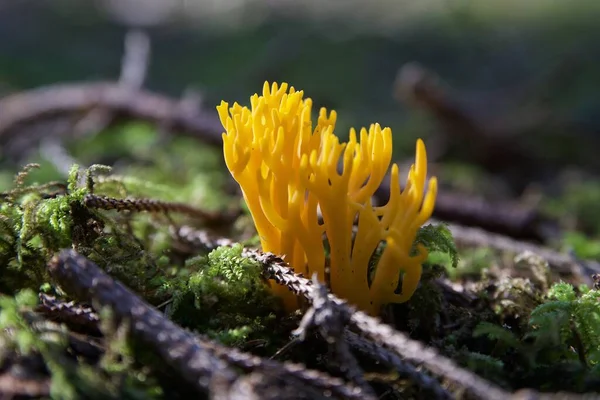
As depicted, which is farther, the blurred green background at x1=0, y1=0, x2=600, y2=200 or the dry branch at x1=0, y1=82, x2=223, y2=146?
the blurred green background at x1=0, y1=0, x2=600, y2=200

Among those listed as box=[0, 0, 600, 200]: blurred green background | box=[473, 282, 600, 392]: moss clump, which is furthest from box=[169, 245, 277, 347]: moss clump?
box=[0, 0, 600, 200]: blurred green background

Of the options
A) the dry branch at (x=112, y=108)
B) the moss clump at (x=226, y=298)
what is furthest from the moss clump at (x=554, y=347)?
the dry branch at (x=112, y=108)

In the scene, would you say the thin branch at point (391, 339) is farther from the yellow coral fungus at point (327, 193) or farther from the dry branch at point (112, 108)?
the dry branch at point (112, 108)

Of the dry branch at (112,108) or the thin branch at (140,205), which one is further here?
the dry branch at (112,108)

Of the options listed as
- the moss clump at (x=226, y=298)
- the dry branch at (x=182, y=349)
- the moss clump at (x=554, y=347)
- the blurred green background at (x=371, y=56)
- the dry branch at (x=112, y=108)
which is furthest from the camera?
→ the blurred green background at (x=371, y=56)

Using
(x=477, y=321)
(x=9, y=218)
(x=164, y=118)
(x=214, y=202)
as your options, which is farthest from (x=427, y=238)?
(x=164, y=118)

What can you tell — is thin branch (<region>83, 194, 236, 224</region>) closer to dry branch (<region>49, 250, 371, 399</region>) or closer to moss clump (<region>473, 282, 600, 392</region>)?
dry branch (<region>49, 250, 371, 399</region>)

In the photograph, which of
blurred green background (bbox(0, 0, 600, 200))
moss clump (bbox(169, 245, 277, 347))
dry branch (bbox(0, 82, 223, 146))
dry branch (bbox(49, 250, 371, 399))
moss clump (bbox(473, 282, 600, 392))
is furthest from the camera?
blurred green background (bbox(0, 0, 600, 200))

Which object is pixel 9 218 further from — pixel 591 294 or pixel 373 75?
pixel 373 75
